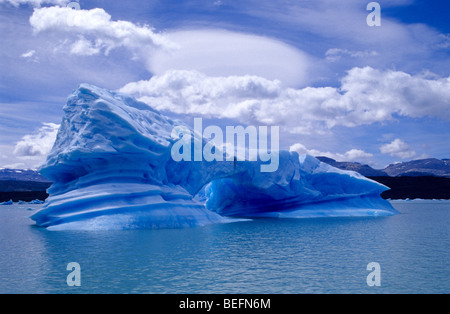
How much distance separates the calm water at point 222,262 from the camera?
263 inches

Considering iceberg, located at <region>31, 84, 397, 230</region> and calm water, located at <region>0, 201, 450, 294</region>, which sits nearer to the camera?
calm water, located at <region>0, 201, 450, 294</region>

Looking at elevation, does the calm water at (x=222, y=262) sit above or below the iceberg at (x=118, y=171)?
below

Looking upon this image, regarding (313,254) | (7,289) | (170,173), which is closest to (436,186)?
(170,173)

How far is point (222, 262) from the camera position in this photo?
28.6 feet

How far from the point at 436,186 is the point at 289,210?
68.4 metres

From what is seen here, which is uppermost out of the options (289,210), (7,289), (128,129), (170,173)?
(128,129)

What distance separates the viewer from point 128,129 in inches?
609

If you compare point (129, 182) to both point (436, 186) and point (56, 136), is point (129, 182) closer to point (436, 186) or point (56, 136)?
point (56, 136)

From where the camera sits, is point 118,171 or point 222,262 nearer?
point 222,262

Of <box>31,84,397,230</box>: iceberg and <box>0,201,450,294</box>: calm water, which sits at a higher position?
<box>31,84,397,230</box>: iceberg

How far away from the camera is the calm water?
6.69 metres

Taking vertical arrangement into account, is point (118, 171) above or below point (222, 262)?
above

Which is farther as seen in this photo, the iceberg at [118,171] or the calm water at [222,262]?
the iceberg at [118,171]
